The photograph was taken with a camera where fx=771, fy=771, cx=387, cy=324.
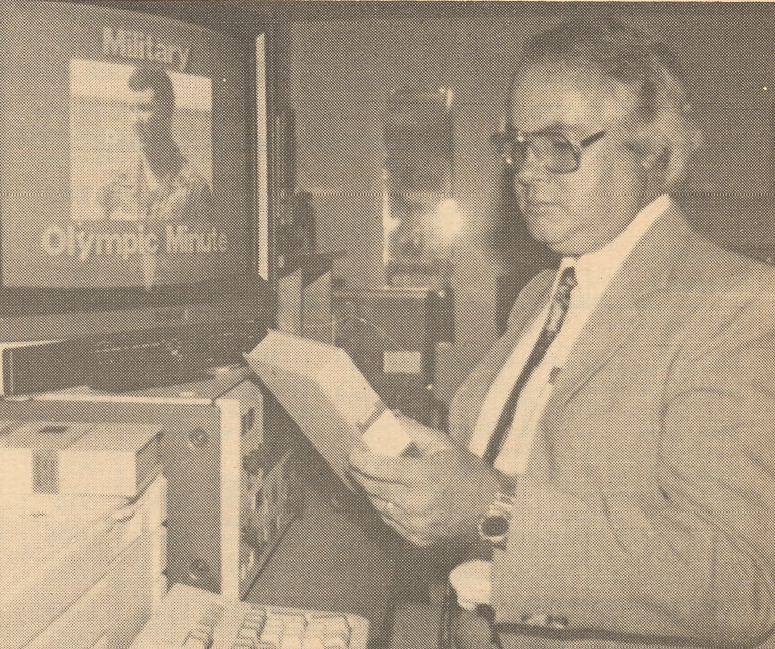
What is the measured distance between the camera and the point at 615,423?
0.98m

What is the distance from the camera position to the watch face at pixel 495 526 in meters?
0.94

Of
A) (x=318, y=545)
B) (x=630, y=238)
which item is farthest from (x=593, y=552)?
(x=318, y=545)

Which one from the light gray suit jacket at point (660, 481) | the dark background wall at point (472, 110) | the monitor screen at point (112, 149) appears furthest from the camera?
the dark background wall at point (472, 110)

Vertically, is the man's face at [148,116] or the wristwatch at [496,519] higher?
the man's face at [148,116]

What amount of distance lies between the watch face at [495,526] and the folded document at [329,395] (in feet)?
0.47

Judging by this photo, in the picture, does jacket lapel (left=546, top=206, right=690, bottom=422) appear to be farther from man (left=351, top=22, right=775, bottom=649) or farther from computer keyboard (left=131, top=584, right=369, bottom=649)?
computer keyboard (left=131, top=584, right=369, bottom=649)

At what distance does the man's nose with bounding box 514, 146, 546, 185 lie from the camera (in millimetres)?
1191

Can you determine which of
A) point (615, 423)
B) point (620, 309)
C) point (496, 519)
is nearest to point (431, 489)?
point (496, 519)

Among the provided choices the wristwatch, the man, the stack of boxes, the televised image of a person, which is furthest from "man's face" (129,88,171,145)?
the wristwatch

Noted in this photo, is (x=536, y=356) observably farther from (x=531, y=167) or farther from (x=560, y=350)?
(x=531, y=167)

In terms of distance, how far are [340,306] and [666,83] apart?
68.8 inches

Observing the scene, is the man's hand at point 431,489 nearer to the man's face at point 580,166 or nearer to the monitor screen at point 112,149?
the man's face at point 580,166

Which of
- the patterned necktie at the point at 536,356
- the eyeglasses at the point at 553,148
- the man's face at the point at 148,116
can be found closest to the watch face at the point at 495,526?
the patterned necktie at the point at 536,356

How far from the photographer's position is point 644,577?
84 centimetres
